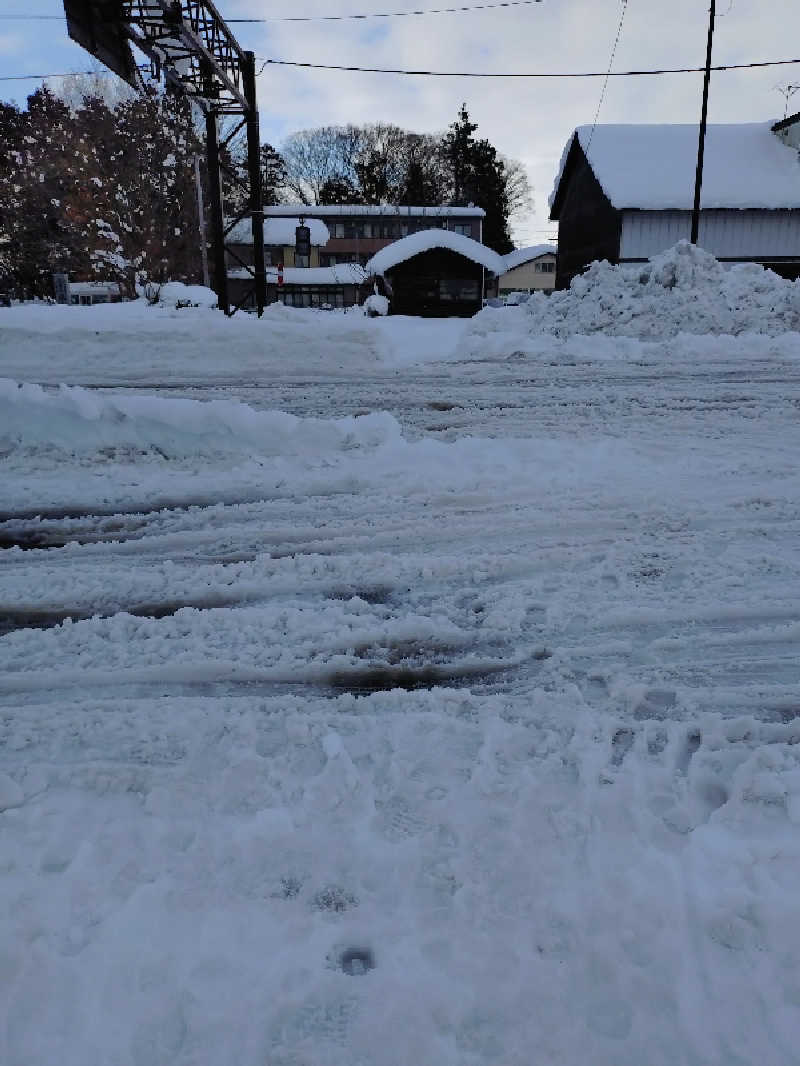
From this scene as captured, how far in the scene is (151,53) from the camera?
11789mm

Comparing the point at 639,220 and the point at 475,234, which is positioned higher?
the point at 475,234

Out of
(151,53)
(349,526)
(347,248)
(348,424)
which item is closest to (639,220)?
(151,53)

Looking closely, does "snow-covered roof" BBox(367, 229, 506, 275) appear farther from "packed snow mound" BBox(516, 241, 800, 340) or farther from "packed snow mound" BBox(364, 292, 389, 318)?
"packed snow mound" BBox(516, 241, 800, 340)

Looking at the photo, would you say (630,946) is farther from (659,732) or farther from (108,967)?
(108,967)

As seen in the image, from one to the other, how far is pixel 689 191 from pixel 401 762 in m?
29.4

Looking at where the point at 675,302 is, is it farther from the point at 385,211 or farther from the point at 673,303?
the point at 385,211

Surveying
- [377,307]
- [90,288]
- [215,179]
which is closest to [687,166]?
[377,307]

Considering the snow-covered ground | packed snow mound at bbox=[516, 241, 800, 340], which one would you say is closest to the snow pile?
packed snow mound at bbox=[516, 241, 800, 340]

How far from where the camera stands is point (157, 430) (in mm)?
5762

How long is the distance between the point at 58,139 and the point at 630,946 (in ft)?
147

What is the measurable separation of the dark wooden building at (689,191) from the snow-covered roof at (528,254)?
35.1 meters

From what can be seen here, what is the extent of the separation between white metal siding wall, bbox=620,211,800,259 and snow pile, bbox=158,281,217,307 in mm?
16013

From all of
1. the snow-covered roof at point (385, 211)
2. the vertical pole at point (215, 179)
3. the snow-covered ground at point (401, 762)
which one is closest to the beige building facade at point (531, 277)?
the snow-covered roof at point (385, 211)

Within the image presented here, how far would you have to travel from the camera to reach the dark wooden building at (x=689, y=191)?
2585cm
